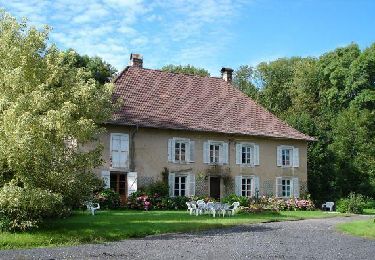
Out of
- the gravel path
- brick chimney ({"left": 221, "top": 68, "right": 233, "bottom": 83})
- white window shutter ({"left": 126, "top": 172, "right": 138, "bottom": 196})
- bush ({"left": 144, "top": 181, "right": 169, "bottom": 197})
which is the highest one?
brick chimney ({"left": 221, "top": 68, "right": 233, "bottom": 83})

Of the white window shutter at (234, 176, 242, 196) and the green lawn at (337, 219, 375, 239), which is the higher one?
the white window shutter at (234, 176, 242, 196)

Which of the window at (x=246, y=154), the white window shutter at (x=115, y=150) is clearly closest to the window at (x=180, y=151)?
the white window shutter at (x=115, y=150)

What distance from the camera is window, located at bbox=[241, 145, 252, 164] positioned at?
3216cm

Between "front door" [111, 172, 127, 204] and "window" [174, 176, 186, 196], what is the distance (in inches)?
117

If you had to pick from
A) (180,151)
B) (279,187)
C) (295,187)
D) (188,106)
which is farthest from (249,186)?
(188,106)

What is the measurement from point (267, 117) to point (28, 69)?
66.3 ft

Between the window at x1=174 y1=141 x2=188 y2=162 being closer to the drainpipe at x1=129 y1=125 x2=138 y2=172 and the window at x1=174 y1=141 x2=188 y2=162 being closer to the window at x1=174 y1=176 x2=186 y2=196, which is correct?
the window at x1=174 y1=176 x2=186 y2=196

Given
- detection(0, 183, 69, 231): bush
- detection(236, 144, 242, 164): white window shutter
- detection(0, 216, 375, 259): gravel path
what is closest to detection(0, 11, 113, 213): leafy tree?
detection(0, 183, 69, 231): bush

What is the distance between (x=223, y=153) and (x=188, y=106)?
3499 mm

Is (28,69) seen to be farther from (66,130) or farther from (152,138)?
(152,138)

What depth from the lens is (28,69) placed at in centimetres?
→ 1661

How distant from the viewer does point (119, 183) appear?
2886cm

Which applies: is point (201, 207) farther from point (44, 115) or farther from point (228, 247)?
point (44, 115)

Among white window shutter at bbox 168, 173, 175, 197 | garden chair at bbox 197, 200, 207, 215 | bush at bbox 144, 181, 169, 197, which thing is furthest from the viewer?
white window shutter at bbox 168, 173, 175, 197
